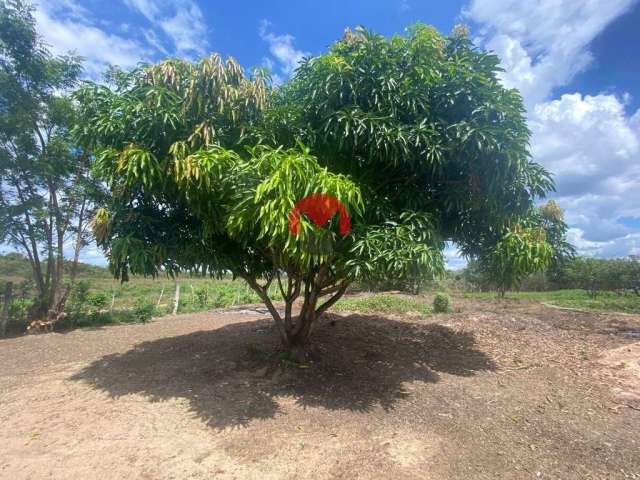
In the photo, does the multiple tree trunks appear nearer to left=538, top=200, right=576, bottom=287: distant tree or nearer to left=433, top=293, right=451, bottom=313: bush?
left=538, top=200, right=576, bottom=287: distant tree

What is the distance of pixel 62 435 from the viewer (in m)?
3.32

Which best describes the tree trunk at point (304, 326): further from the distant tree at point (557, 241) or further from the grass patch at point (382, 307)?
the grass patch at point (382, 307)

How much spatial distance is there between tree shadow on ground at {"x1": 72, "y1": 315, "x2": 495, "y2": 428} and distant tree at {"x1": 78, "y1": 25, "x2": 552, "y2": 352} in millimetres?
1486

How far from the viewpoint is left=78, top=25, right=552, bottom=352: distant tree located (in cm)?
330

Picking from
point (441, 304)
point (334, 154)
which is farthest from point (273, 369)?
point (441, 304)

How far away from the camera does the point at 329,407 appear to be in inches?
156

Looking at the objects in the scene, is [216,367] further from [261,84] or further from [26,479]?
[261,84]

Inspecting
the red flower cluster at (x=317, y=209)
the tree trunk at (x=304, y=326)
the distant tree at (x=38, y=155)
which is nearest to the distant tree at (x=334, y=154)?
the red flower cluster at (x=317, y=209)

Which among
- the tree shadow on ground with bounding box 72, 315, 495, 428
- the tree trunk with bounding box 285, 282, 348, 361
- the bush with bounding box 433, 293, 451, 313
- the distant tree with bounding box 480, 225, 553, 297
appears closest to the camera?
the distant tree with bounding box 480, 225, 553, 297

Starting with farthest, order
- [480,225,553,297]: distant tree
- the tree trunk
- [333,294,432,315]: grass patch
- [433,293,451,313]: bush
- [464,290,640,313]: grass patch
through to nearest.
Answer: [464,290,640,313]: grass patch < [333,294,432,315]: grass patch < [433,293,451,313]: bush < the tree trunk < [480,225,553,297]: distant tree

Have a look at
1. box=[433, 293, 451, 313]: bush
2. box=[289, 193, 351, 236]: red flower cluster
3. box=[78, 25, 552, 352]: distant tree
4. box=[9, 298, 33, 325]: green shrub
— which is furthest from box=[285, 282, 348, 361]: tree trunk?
→ box=[9, 298, 33, 325]: green shrub

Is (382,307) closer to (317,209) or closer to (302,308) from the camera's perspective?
(302,308)

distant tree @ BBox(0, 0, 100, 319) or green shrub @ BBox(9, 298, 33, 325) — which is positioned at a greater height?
distant tree @ BBox(0, 0, 100, 319)

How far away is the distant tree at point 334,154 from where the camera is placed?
330 centimetres
